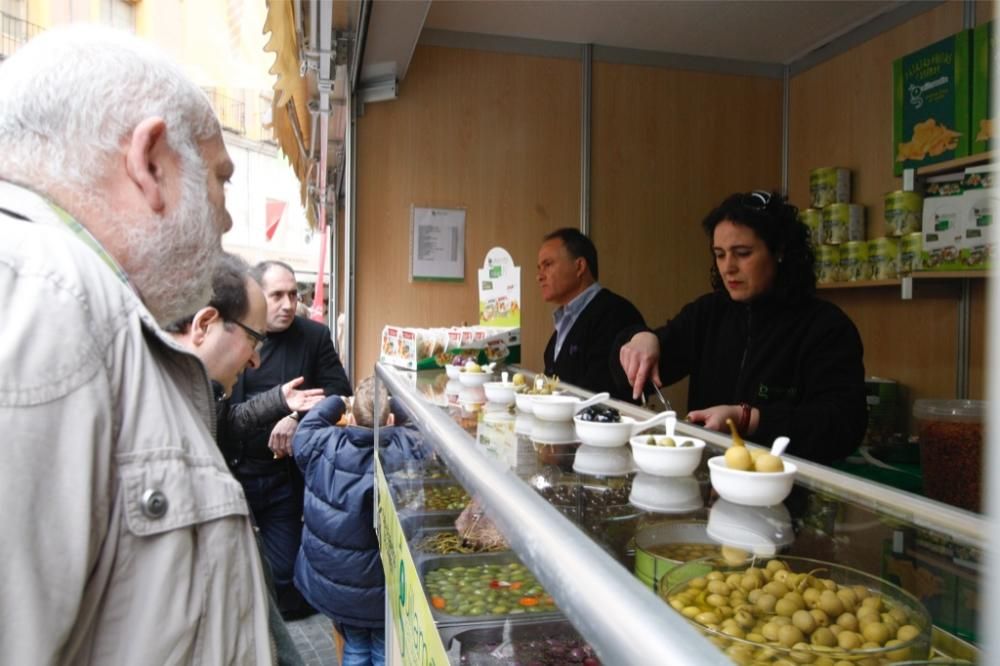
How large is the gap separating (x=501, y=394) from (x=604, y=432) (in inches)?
24.2

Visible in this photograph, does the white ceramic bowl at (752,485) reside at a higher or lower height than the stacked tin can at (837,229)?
lower

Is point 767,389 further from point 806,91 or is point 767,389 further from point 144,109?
point 806,91

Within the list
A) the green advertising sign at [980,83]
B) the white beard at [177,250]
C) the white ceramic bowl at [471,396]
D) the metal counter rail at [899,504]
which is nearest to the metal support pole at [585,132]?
the green advertising sign at [980,83]

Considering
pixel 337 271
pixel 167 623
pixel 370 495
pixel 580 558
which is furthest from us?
pixel 337 271

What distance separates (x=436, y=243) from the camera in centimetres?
408

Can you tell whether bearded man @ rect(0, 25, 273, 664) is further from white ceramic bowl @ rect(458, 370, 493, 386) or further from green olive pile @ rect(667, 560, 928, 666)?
white ceramic bowl @ rect(458, 370, 493, 386)

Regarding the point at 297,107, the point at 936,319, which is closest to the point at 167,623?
the point at 297,107

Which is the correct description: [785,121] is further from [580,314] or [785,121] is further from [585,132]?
[580,314]

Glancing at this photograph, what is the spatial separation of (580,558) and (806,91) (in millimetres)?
4597

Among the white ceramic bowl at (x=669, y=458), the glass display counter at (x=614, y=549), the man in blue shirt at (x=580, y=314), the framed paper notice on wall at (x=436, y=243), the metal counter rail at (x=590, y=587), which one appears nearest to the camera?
the metal counter rail at (x=590, y=587)

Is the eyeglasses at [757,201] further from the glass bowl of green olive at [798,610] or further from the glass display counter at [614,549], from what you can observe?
the glass bowl of green olive at [798,610]

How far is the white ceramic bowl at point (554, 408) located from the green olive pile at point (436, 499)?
458 millimetres

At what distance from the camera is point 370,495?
7.93ft

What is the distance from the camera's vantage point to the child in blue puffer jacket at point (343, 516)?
2416 millimetres
